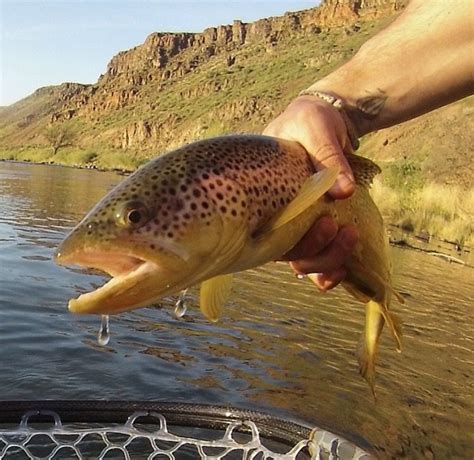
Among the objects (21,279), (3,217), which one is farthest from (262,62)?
(21,279)

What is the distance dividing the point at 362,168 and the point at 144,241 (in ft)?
3.66

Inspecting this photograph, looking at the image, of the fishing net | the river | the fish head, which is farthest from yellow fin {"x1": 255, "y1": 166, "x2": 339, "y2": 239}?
the river

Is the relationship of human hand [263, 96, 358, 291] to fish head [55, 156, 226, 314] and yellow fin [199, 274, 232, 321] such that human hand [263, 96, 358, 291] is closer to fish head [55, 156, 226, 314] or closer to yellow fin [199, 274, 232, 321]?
yellow fin [199, 274, 232, 321]

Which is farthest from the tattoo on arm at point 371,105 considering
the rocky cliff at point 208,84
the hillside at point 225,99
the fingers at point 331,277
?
the rocky cliff at point 208,84

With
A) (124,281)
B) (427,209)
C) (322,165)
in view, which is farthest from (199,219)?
(427,209)

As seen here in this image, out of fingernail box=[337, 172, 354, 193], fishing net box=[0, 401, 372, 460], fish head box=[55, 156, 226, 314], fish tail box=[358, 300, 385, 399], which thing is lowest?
fishing net box=[0, 401, 372, 460]

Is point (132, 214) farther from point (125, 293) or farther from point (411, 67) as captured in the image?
point (411, 67)

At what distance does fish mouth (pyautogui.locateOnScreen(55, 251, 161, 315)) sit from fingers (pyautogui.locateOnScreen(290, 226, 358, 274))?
805 millimetres

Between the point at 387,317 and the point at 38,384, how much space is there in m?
4.20

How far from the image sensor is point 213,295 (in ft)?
7.64

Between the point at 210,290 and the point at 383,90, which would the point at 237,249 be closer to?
the point at 210,290

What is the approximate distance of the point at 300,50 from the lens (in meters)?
97.2

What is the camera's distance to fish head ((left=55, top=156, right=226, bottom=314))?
1787mm

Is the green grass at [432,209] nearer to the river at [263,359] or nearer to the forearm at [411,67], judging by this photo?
the river at [263,359]
